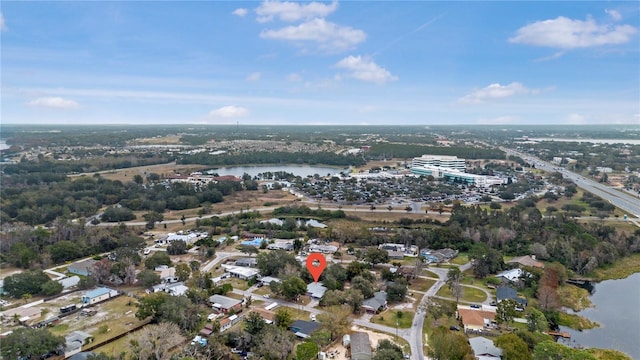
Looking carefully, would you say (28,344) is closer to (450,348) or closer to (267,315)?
(267,315)

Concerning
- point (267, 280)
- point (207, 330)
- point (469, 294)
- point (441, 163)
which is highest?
point (441, 163)

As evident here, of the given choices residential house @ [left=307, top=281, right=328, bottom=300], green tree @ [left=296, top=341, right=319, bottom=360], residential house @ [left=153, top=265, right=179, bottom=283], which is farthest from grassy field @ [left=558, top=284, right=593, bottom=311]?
residential house @ [left=153, top=265, right=179, bottom=283]

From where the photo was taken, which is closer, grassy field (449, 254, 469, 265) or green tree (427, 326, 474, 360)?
green tree (427, 326, 474, 360)

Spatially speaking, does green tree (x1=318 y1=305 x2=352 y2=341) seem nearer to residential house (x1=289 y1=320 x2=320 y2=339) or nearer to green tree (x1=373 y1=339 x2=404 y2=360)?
residential house (x1=289 y1=320 x2=320 y2=339)

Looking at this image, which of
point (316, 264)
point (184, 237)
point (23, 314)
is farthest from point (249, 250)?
point (23, 314)

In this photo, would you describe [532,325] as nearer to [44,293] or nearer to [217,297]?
[217,297]
